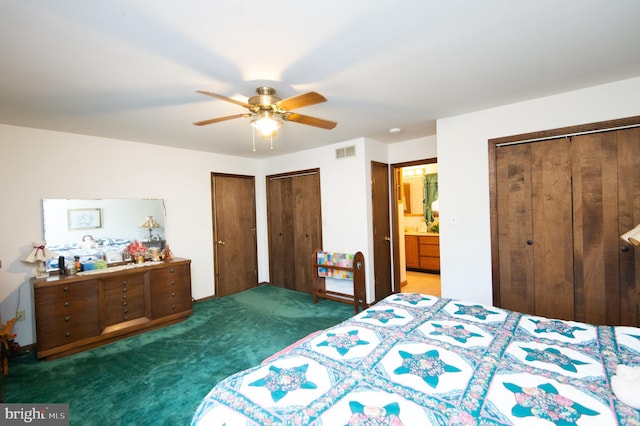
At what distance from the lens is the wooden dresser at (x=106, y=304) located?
278 cm

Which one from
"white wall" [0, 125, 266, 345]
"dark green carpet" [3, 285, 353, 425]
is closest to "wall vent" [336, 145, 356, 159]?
"white wall" [0, 125, 266, 345]

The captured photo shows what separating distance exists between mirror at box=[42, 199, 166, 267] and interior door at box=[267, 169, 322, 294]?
1.84 m

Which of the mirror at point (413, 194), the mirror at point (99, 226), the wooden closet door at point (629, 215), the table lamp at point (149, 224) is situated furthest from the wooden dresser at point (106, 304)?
the mirror at point (413, 194)

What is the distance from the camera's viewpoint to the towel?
3.39 ft

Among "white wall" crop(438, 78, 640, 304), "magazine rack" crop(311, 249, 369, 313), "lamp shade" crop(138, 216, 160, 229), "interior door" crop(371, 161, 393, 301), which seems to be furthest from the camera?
"interior door" crop(371, 161, 393, 301)

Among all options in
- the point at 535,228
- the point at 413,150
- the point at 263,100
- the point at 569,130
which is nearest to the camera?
the point at 263,100

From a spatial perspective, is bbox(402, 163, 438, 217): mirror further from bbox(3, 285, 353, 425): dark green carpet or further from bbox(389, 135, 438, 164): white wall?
bbox(3, 285, 353, 425): dark green carpet

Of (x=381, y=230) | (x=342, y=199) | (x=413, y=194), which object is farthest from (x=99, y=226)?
(x=413, y=194)

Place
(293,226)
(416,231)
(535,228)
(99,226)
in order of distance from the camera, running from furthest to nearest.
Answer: (416,231)
(293,226)
(99,226)
(535,228)

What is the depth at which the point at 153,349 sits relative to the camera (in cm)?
295

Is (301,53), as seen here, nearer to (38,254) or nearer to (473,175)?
(473,175)

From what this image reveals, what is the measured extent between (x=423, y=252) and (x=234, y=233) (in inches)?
153

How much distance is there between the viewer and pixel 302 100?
1.93 metres

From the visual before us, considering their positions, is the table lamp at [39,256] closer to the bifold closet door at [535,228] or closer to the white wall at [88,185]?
the white wall at [88,185]
